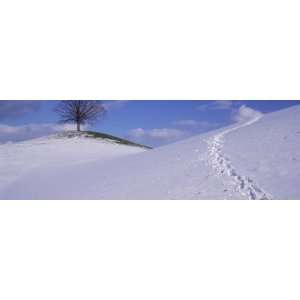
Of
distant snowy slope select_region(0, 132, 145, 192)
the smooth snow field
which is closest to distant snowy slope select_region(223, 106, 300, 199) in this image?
the smooth snow field

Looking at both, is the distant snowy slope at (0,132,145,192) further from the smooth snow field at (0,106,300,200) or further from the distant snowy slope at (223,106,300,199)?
the distant snowy slope at (223,106,300,199)

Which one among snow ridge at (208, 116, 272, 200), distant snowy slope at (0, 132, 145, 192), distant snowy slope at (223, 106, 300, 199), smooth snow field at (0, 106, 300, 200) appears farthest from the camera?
distant snowy slope at (0, 132, 145, 192)

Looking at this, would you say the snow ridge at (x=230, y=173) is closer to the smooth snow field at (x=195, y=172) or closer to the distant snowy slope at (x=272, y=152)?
the smooth snow field at (x=195, y=172)

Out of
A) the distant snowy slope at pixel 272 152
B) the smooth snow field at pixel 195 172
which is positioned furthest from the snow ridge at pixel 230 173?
the distant snowy slope at pixel 272 152

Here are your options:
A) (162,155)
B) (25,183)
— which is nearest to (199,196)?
(162,155)

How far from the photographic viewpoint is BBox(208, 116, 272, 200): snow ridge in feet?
17.4

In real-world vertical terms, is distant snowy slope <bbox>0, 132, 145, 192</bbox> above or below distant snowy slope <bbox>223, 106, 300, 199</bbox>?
above

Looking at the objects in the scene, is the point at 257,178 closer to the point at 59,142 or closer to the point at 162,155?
the point at 162,155

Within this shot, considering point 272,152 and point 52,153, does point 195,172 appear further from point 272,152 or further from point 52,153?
point 52,153

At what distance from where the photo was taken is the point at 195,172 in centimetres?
666

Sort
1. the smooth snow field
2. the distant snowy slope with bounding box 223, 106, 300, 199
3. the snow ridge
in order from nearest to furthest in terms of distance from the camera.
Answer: the snow ridge < the distant snowy slope with bounding box 223, 106, 300, 199 < the smooth snow field

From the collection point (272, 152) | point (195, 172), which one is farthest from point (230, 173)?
point (272, 152)

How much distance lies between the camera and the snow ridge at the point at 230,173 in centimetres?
529

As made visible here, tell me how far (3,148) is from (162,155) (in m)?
5.67
